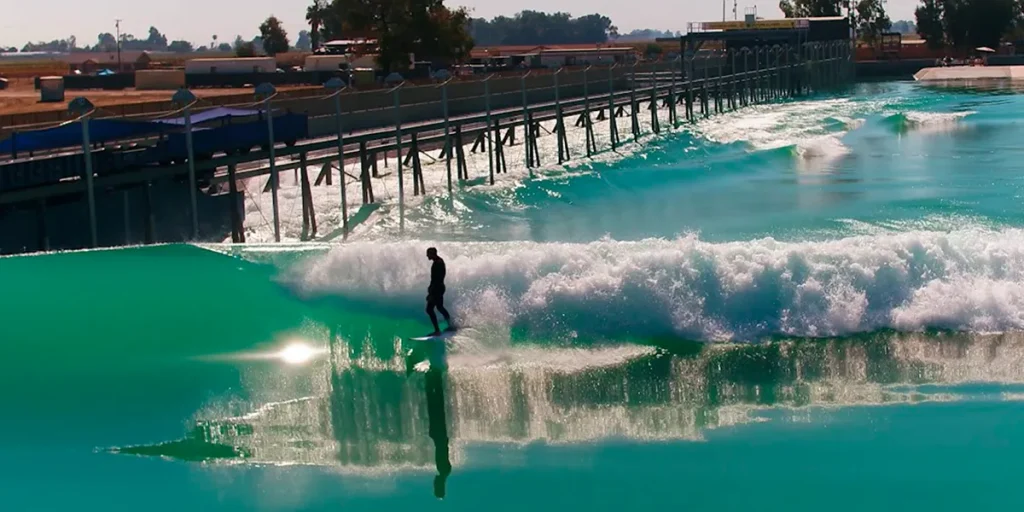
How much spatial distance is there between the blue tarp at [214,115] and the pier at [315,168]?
10.4 inches

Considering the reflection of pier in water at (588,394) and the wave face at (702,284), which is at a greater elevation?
the wave face at (702,284)

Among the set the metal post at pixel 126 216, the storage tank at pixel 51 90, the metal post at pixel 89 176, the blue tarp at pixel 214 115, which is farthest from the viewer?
the storage tank at pixel 51 90

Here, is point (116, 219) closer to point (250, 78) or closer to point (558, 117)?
Answer: point (558, 117)

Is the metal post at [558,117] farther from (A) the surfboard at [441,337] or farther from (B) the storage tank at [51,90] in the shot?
(A) the surfboard at [441,337]

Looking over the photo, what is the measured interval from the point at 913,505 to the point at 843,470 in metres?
0.83

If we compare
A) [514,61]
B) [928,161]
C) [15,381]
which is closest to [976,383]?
[15,381]

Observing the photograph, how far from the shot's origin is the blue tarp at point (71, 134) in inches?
856

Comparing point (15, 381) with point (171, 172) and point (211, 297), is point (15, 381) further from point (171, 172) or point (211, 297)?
point (171, 172)

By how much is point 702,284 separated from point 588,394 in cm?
369

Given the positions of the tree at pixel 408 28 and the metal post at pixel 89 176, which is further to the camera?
the tree at pixel 408 28

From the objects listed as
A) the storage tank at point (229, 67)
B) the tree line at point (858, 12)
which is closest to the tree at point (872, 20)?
the tree line at point (858, 12)

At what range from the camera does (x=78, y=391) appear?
14695mm

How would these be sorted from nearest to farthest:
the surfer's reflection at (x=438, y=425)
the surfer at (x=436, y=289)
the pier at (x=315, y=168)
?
the surfer's reflection at (x=438, y=425), the surfer at (x=436, y=289), the pier at (x=315, y=168)

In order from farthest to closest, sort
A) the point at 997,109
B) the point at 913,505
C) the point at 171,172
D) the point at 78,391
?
the point at 997,109
the point at 171,172
the point at 78,391
the point at 913,505
